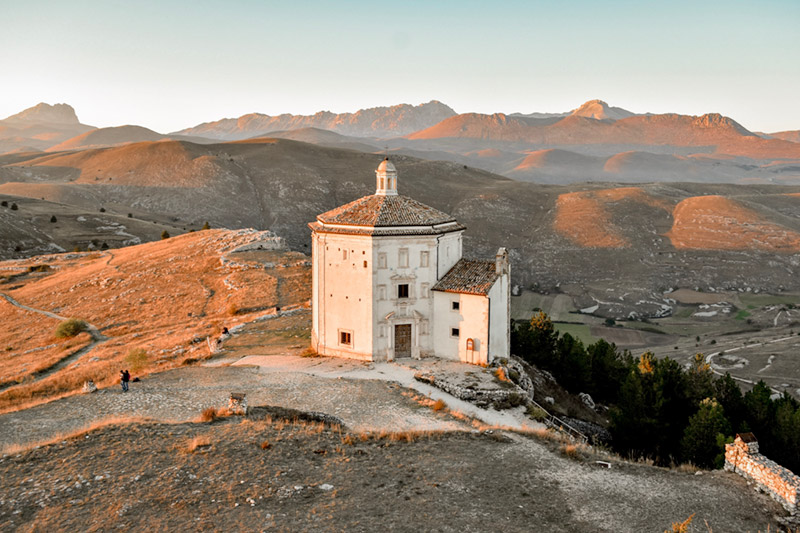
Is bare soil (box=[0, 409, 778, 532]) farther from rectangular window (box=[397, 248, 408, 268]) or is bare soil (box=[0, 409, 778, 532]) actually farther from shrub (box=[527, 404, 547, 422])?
rectangular window (box=[397, 248, 408, 268])

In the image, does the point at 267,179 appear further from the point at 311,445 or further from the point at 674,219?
the point at 311,445

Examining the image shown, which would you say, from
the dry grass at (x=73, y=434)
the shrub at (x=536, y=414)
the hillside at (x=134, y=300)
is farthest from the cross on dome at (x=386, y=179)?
the dry grass at (x=73, y=434)

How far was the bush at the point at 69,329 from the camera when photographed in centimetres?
4616

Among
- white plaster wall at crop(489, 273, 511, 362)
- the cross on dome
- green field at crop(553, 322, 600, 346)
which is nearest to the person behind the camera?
white plaster wall at crop(489, 273, 511, 362)

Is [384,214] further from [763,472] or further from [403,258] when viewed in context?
[763,472]

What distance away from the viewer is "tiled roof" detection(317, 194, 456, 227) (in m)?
33.9

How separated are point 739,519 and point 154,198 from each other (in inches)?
6026

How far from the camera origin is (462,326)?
34.1 metres

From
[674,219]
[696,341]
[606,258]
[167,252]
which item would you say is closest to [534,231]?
[606,258]

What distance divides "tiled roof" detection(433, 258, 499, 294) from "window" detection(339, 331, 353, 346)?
5.87m

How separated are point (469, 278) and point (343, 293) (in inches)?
301

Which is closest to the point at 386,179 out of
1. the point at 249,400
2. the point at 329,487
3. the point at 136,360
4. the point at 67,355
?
the point at 249,400

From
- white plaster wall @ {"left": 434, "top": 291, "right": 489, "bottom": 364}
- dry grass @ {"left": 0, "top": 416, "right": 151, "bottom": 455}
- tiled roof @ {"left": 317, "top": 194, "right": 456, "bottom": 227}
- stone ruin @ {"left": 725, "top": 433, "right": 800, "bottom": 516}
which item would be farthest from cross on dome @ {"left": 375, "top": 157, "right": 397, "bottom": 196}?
stone ruin @ {"left": 725, "top": 433, "right": 800, "bottom": 516}

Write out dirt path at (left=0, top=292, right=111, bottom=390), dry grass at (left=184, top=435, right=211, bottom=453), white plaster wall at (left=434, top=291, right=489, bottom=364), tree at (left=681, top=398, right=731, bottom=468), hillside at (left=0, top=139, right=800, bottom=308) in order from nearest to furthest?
dry grass at (left=184, top=435, right=211, bottom=453) < tree at (left=681, top=398, right=731, bottom=468) < white plaster wall at (left=434, top=291, right=489, bottom=364) < dirt path at (left=0, top=292, right=111, bottom=390) < hillside at (left=0, top=139, right=800, bottom=308)
